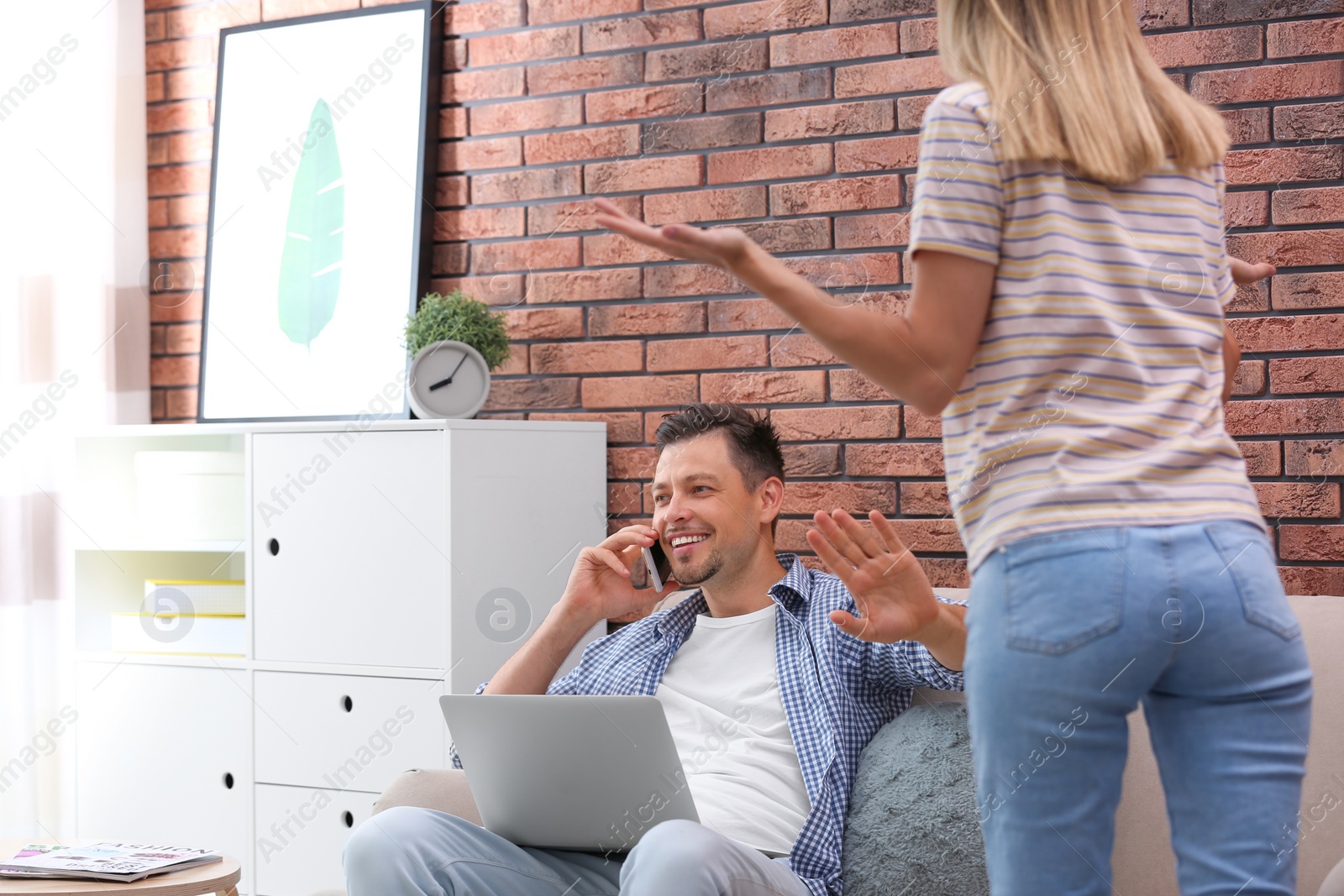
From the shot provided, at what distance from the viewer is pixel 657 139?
2.83m

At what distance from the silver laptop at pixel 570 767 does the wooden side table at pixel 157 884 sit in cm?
51

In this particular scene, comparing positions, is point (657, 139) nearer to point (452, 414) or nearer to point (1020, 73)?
point (452, 414)

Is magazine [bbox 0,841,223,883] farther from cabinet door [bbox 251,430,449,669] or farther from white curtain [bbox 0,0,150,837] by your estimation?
white curtain [bbox 0,0,150,837]

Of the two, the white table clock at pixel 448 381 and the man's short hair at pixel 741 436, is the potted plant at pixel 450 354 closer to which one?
the white table clock at pixel 448 381

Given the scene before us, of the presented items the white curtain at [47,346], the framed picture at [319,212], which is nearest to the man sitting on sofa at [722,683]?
the framed picture at [319,212]

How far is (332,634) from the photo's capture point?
2639 millimetres

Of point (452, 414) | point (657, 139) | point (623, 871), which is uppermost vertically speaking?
point (657, 139)

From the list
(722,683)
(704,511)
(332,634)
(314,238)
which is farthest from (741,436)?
(314,238)

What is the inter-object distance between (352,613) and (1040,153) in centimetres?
200

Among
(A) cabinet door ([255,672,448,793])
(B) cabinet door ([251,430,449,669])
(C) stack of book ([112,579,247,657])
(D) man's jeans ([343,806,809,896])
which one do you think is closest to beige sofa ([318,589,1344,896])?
(D) man's jeans ([343,806,809,896])

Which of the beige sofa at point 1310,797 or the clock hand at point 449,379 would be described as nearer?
the beige sofa at point 1310,797

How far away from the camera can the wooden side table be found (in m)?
1.96

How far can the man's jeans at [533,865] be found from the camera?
5.22 ft

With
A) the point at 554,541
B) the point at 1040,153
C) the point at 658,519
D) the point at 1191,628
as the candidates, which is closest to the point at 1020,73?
the point at 1040,153
